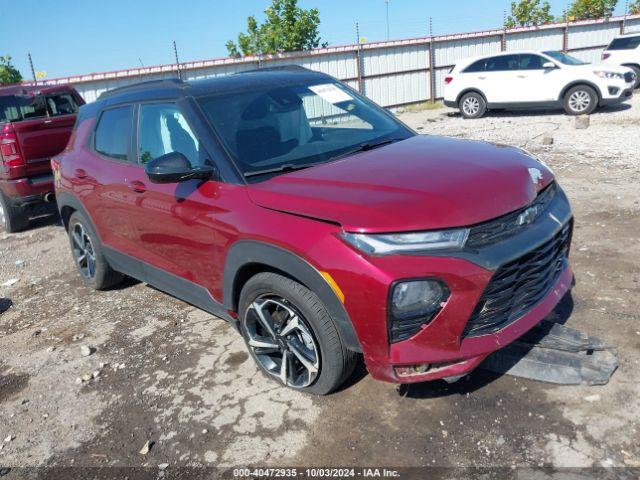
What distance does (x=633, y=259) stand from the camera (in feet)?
15.3

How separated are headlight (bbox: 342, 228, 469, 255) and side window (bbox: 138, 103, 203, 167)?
1.41 m

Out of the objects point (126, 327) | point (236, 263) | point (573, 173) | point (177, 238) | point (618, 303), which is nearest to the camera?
point (236, 263)

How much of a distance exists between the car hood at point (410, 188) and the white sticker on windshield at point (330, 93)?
796 mm

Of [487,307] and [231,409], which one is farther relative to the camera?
[231,409]

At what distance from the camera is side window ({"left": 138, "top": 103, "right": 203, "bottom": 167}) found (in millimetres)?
3525

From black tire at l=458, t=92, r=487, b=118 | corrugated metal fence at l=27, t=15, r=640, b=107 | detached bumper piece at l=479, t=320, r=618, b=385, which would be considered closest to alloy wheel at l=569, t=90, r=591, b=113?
black tire at l=458, t=92, r=487, b=118

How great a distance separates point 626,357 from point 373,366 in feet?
5.51

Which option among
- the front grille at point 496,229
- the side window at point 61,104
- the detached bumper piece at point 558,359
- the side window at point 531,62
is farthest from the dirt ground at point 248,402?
the side window at point 531,62

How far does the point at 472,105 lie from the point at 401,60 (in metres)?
5.06

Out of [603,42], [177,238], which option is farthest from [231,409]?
[603,42]

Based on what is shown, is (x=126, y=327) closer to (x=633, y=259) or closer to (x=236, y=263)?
(x=236, y=263)

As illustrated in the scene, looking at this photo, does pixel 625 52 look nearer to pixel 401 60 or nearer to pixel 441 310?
pixel 401 60

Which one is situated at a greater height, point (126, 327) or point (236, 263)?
point (236, 263)

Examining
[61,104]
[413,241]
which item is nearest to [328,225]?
[413,241]
